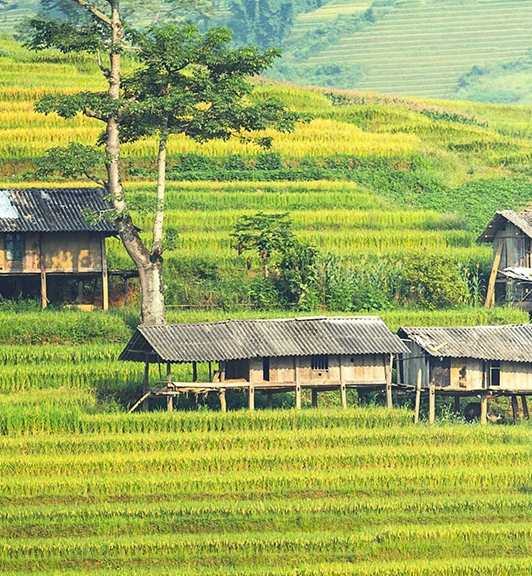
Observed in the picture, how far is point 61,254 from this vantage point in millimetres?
48969

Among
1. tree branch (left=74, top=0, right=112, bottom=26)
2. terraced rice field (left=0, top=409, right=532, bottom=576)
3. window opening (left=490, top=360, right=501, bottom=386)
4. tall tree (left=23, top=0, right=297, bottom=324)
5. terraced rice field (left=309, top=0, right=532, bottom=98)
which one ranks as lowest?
terraced rice field (left=0, top=409, right=532, bottom=576)

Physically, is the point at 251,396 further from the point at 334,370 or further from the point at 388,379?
the point at 388,379

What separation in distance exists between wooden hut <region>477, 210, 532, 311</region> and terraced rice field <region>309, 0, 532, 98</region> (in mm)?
75509

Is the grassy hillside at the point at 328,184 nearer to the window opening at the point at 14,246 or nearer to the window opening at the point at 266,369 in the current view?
the window opening at the point at 14,246

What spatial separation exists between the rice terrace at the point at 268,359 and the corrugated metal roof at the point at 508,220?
0.09 meters

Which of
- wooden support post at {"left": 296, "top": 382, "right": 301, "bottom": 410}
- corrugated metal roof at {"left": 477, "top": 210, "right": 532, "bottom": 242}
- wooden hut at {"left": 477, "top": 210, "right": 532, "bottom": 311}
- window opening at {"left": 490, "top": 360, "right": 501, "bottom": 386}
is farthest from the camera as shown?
corrugated metal roof at {"left": 477, "top": 210, "right": 532, "bottom": 242}

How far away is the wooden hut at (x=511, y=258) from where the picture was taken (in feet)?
165

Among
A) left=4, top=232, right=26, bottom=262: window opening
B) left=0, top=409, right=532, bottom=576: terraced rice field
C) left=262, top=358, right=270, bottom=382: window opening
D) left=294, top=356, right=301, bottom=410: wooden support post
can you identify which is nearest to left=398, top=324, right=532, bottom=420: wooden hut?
left=0, top=409, right=532, bottom=576: terraced rice field

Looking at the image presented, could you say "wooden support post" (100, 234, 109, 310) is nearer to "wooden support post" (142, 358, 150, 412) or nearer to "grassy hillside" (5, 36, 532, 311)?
"grassy hillside" (5, 36, 532, 311)

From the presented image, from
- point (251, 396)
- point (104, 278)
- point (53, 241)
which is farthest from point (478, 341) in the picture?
point (53, 241)

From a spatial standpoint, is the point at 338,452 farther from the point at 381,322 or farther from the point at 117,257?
the point at 117,257

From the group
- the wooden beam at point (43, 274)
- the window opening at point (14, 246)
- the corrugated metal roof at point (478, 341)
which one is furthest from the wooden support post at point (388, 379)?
the window opening at point (14, 246)

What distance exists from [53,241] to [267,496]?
1549cm

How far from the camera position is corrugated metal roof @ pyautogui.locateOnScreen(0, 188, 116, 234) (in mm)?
48312
